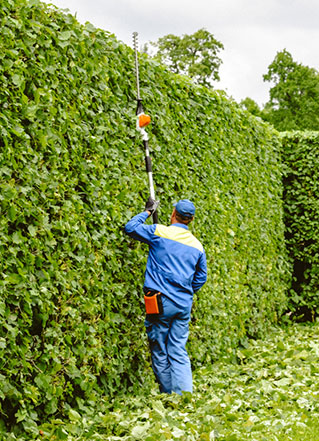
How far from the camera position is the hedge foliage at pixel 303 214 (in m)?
10.3

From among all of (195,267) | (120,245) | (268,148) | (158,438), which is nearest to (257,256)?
(268,148)

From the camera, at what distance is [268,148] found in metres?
9.73

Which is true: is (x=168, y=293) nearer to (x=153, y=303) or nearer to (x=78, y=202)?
(x=153, y=303)

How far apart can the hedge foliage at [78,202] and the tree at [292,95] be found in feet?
98.1

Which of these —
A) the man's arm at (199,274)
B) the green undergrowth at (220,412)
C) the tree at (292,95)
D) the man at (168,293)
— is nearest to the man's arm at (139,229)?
the man at (168,293)

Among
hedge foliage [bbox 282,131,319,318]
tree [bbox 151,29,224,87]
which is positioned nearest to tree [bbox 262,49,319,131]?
tree [bbox 151,29,224,87]

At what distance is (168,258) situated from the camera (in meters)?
5.11

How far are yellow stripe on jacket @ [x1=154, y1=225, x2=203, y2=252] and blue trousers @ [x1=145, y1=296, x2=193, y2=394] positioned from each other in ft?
1.86

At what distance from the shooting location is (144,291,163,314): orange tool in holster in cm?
495

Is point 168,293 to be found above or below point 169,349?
above

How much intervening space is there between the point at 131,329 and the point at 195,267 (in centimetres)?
87

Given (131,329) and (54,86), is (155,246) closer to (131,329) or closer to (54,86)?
(131,329)

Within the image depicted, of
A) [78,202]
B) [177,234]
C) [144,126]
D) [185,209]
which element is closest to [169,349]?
[177,234]

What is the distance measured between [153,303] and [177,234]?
701 mm
